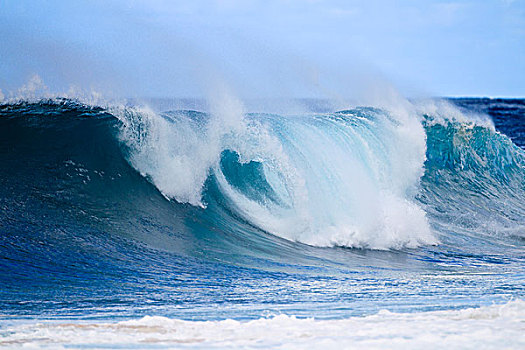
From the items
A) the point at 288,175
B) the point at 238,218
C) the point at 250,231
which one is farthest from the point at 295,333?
the point at 288,175

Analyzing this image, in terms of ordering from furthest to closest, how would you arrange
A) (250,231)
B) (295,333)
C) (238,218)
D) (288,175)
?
1. (288,175)
2. (238,218)
3. (250,231)
4. (295,333)

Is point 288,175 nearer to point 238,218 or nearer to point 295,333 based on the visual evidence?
point 238,218

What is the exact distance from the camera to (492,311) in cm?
454

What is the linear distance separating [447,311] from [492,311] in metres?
0.32

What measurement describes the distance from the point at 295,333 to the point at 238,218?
5.04 meters

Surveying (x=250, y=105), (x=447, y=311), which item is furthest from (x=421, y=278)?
(x=250, y=105)

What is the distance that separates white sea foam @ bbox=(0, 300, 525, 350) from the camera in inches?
149

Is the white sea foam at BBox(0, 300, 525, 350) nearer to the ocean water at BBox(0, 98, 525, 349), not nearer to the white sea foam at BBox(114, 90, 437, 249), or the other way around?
the ocean water at BBox(0, 98, 525, 349)

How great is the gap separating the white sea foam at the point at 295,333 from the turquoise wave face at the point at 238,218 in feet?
1.26

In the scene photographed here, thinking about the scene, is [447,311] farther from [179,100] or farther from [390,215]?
[179,100]

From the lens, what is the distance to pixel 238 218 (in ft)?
29.7

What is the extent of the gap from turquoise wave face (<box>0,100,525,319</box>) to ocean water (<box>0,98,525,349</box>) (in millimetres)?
32

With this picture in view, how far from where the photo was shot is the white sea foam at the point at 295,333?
379 centimetres

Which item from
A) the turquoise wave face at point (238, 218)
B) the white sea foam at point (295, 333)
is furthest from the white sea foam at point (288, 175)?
the white sea foam at point (295, 333)
